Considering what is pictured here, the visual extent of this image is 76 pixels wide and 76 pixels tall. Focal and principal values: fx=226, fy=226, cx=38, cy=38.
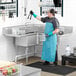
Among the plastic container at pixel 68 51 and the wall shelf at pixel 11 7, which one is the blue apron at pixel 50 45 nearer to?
the plastic container at pixel 68 51

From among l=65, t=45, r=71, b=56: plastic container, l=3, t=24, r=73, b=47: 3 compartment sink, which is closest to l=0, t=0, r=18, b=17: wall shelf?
l=3, t=24, r=73, b=47: 3 compartment sink

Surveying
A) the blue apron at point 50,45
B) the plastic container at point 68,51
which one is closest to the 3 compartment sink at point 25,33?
the plastic container at point 68,51

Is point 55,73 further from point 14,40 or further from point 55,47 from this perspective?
point 14,40

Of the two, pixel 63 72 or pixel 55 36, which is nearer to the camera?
pixel 63 72

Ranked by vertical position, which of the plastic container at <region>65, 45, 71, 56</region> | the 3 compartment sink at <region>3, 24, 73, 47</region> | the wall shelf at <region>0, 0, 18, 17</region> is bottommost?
the plastic container at <region>65, 45, 71, 56</region>

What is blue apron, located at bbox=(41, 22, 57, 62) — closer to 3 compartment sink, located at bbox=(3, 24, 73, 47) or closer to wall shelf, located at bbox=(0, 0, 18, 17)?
3 compartment sink, located at bbox=(3, 24, 73, 47)

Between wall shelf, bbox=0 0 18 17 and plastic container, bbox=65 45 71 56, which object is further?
wall shelf, bbox=0 0 18 17

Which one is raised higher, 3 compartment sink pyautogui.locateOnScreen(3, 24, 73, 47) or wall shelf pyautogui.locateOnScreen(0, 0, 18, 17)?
wall shelf pyautogui.locateOnScreen(0, 0, 18, 17)

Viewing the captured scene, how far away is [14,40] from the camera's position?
6492 millimetres

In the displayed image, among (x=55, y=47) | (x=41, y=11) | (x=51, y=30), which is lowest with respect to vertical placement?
(x=55, y=47)

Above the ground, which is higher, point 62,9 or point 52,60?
point 62,9

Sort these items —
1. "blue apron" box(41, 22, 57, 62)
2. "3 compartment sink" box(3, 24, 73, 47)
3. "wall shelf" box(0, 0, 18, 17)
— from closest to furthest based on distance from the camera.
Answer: "blue apron" box(41, 22, 57, 62) → "3 compartment sink" box(3, 24, 73, 47) → "wall shelf" box(0, 0, 18, 17)

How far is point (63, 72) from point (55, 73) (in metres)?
0.21

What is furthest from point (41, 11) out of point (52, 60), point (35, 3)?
point (52, 60)
